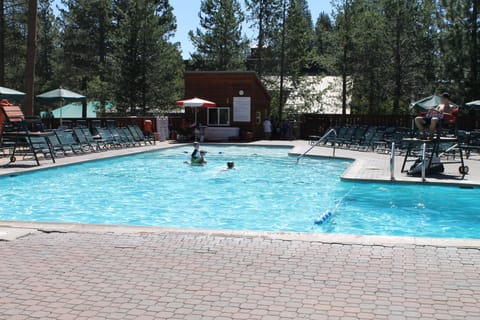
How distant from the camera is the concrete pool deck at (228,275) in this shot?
366 centimetres

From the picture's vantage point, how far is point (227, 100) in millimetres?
26266

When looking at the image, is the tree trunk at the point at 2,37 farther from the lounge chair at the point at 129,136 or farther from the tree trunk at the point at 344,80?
the tree trunk at the point at 344,80

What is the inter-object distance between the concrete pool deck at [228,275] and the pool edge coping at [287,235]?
1 centimetres

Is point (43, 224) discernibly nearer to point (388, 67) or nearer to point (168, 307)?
point (168, 307)

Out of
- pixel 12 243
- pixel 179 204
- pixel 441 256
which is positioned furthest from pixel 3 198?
pixel 441 256

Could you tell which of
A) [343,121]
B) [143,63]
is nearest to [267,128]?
[343,121]

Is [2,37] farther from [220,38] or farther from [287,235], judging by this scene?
[287,235]

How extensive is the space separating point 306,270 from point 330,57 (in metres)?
28.1

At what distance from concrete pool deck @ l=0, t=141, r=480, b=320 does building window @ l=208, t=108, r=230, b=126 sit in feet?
67.7

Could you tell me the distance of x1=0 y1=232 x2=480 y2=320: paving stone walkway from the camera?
364cm

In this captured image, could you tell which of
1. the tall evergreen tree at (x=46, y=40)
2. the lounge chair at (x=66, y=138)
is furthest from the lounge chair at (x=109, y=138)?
the tall evergreen tree at (x=46, y=40)

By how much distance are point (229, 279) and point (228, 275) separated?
0.11 m

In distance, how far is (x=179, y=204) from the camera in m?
9.99

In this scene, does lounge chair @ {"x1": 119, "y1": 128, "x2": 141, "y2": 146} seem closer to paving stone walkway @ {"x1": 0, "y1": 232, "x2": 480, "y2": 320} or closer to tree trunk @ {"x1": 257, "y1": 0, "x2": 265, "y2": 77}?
paving stone walkway @ {"x1": 0, "y1": 232, "x2": 480, "y2": 320}
